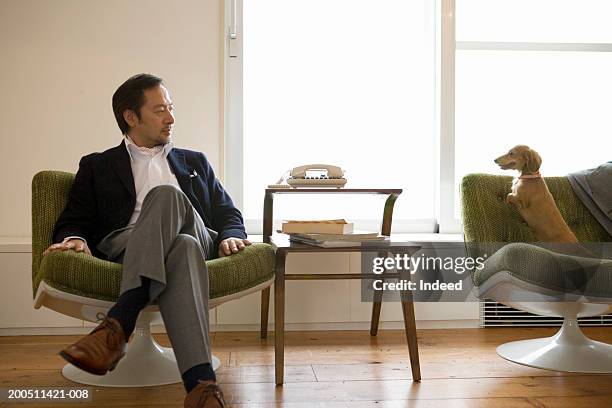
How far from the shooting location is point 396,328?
3359mm

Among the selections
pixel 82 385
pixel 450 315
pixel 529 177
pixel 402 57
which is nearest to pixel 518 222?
pixel 529 177

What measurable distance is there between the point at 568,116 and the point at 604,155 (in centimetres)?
30

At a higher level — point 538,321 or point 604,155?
point 604,155

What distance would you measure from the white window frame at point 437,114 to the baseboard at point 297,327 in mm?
541

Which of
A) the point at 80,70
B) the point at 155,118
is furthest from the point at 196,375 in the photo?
the point at 80,70

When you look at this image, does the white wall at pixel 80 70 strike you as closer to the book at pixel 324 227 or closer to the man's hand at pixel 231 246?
the book at pixel 324 227

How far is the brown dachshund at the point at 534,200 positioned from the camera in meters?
2.69

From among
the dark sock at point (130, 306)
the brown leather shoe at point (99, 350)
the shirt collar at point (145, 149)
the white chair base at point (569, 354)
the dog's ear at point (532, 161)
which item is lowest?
the white chair base at point (569, 354)

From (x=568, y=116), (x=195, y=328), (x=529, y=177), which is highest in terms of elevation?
(x=568, y=116)

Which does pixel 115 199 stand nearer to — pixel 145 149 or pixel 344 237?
pixel 145 149

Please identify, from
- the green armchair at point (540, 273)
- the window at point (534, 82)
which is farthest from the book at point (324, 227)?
the window at point (534, 82)

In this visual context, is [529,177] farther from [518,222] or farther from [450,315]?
[450,315]

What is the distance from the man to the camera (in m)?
1.82

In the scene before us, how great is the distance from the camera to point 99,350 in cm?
176
